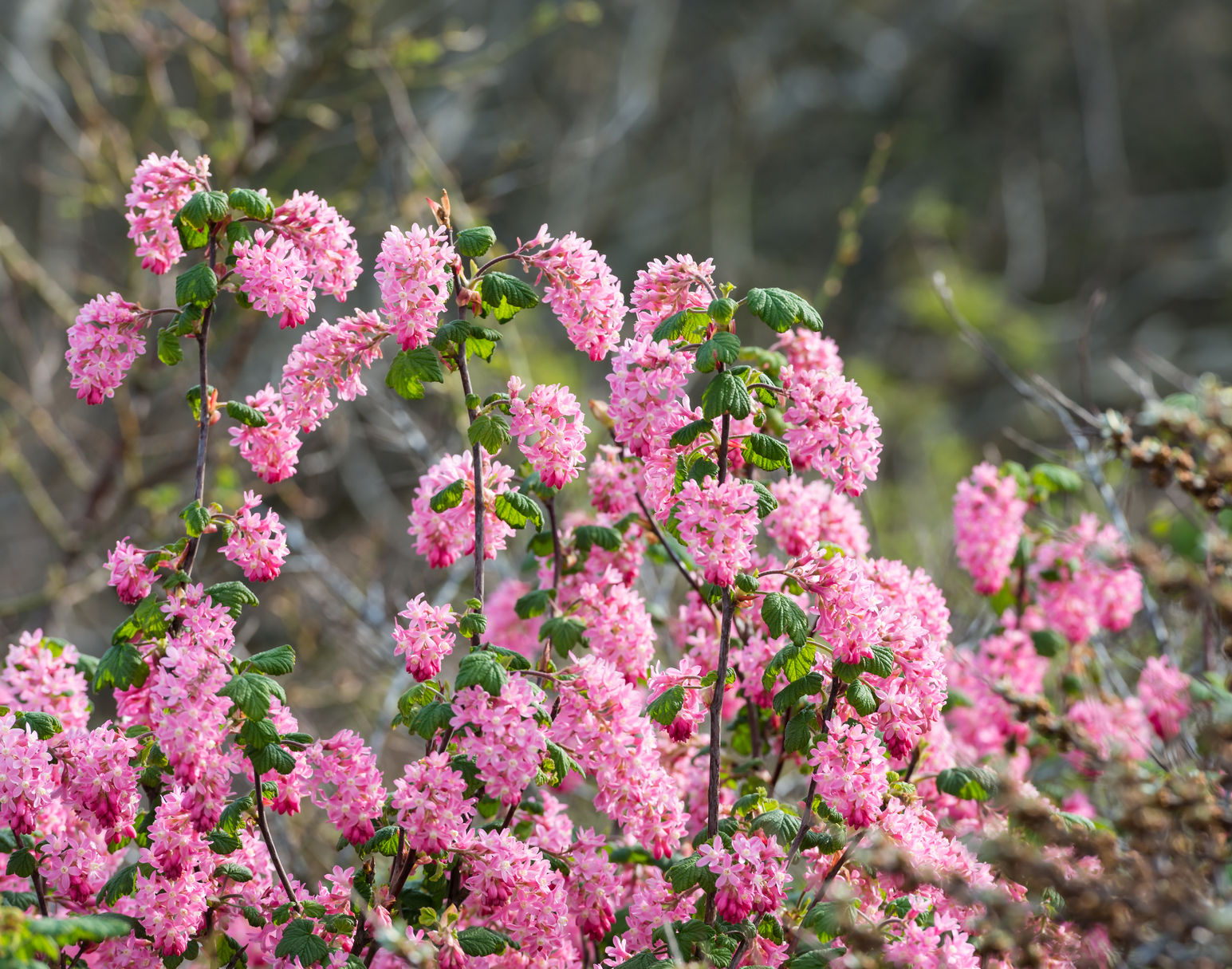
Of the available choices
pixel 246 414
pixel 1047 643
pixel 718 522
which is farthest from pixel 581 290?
pixel 1047 643

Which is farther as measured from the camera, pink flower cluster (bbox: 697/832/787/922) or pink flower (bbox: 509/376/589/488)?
pink flower (bbox: 509/376/589/488)

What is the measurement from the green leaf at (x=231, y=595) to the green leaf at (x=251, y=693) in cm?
14

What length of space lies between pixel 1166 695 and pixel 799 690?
1.19 metres

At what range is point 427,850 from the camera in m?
1.71

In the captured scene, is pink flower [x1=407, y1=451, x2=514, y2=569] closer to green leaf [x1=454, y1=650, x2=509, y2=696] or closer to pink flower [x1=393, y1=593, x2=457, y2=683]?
pink flower [x1=393, y1=593, x2=457, y2=683]

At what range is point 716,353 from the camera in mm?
1676

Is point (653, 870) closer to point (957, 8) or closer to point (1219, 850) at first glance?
point (1219, 850)

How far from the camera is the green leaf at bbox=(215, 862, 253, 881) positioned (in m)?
1.81

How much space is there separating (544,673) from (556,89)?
437 inches

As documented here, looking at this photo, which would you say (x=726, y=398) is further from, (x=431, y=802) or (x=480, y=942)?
(x=480, y=942)

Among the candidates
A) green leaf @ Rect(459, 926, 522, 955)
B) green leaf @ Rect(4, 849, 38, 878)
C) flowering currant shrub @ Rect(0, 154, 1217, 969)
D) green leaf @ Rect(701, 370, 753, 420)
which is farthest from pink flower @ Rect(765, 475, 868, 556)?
green leaf @ Rect(4, 849, 38, 878)

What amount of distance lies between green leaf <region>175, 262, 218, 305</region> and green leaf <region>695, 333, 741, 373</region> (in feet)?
2.65

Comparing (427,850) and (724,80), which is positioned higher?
(724,80)

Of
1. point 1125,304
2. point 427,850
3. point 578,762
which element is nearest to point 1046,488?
point 578,762
